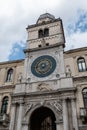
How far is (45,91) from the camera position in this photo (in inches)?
797

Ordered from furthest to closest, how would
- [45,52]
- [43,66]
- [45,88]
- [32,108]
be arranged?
[45,52], [43,66], [45,88], [32,108]

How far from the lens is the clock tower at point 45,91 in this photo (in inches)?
733

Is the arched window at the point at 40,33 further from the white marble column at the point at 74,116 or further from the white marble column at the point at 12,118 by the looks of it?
the white marble column at the point at 74,116

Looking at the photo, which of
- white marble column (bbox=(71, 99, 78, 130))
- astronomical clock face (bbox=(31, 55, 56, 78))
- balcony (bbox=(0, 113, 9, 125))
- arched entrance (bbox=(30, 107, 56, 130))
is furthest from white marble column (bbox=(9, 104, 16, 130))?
white marble column (bbox=(71, 99, 78, 130))

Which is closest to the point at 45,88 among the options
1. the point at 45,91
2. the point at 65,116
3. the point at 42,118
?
the point at 45,91

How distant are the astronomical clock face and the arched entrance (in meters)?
4.60

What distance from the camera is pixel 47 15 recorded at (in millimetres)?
31172

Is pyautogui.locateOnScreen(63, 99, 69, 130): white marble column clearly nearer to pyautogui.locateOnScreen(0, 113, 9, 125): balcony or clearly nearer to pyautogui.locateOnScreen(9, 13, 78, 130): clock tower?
pyautogui.locateOnScreen(9, 13, 78, 130): clock tower

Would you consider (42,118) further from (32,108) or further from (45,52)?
(45,52)

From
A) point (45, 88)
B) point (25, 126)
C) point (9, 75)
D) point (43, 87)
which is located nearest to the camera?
point (25, 126)

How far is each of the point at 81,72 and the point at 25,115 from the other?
28.1 ft

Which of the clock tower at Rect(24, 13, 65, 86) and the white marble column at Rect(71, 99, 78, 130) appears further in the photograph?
the clock tower at Rect(24, 13, 65, 86)

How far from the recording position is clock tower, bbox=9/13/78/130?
18.6 m

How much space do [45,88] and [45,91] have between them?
1.82 ft
